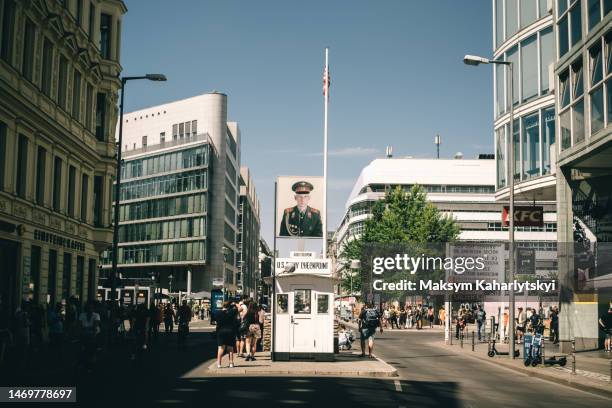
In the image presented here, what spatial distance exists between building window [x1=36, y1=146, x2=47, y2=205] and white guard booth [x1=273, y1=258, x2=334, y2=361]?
557 inches

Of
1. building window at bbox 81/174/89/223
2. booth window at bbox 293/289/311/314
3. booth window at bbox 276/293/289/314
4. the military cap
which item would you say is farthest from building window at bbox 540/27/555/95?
building window at bbox 81/174/89/223

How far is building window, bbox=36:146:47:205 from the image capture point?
1236 inches

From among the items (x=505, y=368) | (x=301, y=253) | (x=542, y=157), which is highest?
(x=542, y=157)

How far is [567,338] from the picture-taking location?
1131 inches

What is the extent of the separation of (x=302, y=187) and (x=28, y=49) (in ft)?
46.1

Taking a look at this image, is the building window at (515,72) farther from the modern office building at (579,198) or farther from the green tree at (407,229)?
the green tree at (407,229)

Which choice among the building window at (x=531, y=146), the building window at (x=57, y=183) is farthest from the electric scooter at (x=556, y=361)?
the building window at (x=57, y=183)

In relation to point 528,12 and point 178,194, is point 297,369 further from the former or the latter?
point 178,194

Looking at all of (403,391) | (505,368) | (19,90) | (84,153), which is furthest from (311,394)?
(84,153)

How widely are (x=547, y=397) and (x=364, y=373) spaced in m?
5.44

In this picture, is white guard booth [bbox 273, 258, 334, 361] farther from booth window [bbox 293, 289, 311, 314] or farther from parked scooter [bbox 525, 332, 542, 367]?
parked scooter [bbox 525, 332, 542, 367]

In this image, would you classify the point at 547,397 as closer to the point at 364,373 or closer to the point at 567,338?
the point at 364,373

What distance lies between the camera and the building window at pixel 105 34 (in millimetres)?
41969

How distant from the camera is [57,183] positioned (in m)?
33.8
